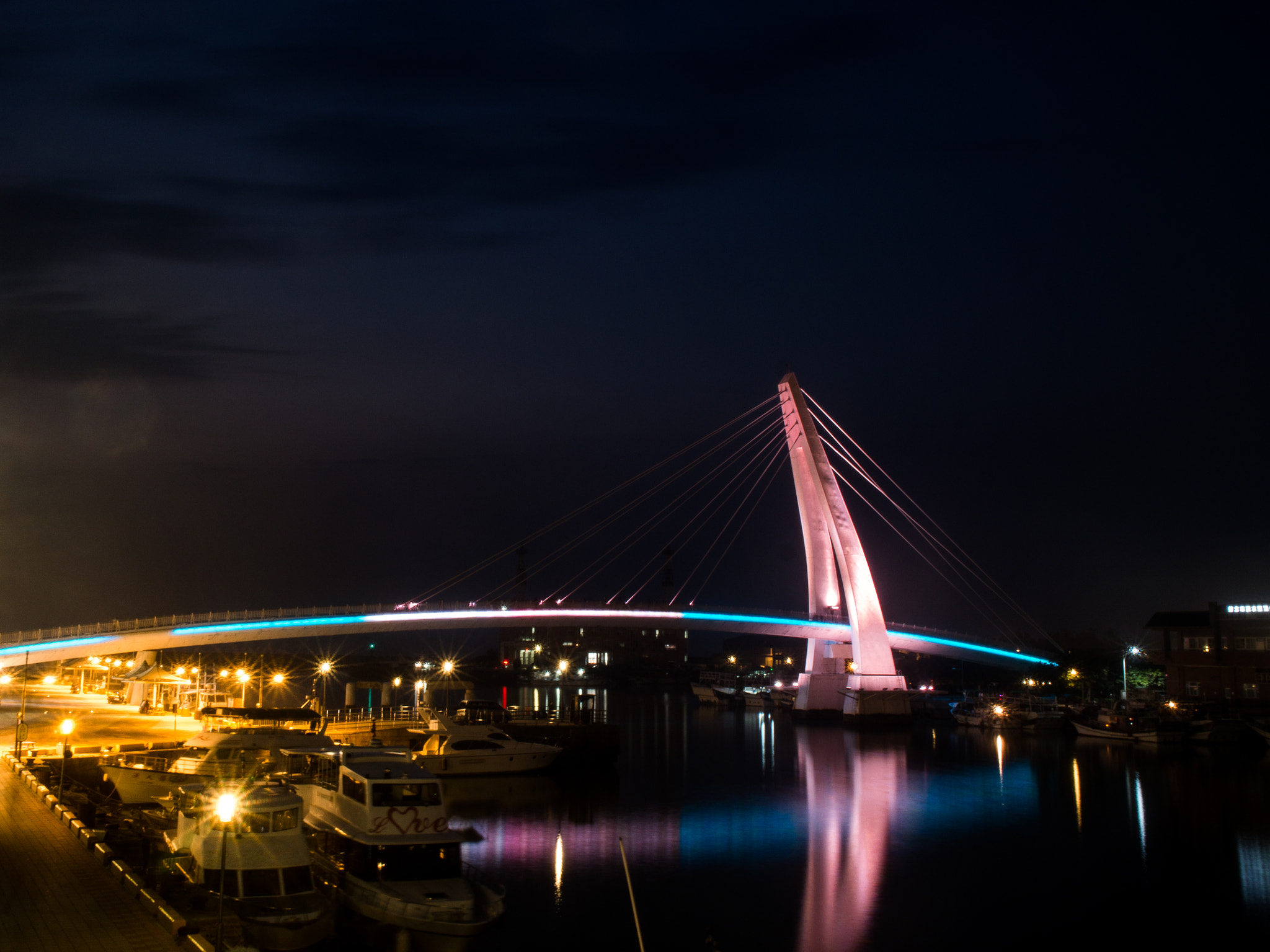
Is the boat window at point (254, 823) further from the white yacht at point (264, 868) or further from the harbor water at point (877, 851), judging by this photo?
the harbor water at point (877, 851)

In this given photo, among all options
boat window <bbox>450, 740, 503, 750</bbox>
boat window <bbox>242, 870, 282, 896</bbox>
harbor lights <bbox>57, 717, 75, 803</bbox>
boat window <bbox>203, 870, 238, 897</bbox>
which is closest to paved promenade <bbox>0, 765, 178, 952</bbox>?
boat window <bbox>203, 870, 238, 897</bbox>

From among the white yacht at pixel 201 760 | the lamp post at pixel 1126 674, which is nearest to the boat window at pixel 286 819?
the white yacht at pixel 201 760

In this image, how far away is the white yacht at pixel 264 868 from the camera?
12.8 meters

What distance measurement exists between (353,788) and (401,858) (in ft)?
5.57

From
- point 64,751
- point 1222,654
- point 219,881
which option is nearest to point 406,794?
point 219,881

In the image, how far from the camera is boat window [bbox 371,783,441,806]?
15.9 m

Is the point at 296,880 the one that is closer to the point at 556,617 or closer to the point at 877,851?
the point at 877,851

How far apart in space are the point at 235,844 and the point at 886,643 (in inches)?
1618

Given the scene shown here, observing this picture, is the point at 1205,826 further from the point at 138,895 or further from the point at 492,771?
the point at 138,895

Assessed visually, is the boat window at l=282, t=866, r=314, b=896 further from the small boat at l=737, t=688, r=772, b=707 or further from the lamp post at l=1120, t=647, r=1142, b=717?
the small boat at l=737, t=688, r=772, b=707

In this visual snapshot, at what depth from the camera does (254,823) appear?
13617 mm

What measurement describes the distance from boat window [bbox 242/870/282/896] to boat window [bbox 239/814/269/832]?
54 centimetres

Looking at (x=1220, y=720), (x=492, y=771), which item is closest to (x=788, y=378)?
(x=1220, y=720)

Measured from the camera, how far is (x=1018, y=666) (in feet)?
235
